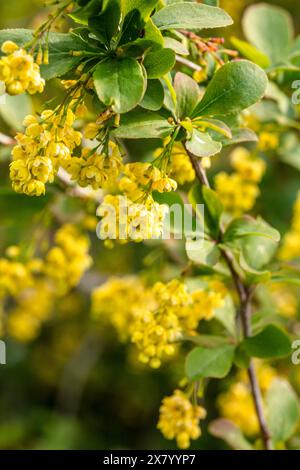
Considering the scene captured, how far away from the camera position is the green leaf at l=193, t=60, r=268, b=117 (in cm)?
92

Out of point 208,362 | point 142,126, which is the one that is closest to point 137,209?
point 142,126

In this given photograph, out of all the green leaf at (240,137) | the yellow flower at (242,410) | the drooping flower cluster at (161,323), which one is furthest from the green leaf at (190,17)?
the yellow flower at (242,410)

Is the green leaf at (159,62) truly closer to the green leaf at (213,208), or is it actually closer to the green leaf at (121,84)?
the green leaf at (121,84)

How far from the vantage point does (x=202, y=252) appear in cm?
102

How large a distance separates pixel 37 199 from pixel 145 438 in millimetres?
1291

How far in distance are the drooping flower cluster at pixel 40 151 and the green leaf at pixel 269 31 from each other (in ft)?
2.32

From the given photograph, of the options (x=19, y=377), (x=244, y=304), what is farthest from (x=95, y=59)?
(x=19, y=377)

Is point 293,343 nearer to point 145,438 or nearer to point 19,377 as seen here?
point 145,438

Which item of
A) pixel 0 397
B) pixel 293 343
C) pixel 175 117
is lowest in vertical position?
pixel 0 397

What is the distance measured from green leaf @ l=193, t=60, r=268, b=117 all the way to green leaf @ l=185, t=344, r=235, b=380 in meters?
0.45

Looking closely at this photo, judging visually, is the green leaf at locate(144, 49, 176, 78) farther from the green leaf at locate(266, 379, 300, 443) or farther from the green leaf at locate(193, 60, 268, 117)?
the green leaf at locate(266, 379, 300, 443)

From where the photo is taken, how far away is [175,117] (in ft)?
3.07

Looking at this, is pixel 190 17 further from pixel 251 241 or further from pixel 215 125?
pixel 251 241

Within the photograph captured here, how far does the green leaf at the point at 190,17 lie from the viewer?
0.87m
